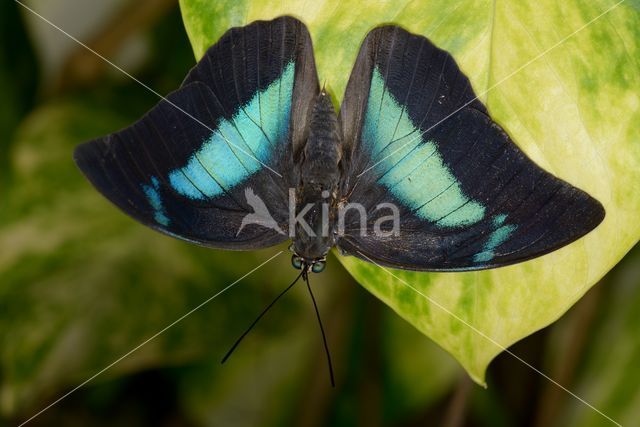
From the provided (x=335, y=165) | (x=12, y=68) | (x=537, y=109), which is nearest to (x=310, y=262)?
(x=335, y=165)

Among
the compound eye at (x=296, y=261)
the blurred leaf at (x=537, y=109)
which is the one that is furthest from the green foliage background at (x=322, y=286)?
the compound eye at (x=296, y=261)

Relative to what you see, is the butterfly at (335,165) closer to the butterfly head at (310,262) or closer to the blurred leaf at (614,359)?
the butterfly head at (310,262)

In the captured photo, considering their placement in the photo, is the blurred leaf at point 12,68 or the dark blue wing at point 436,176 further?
the blurred leaf at point 12,68

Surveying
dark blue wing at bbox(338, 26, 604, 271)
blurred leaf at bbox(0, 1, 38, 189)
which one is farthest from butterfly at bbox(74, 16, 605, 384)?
blurred leaf at bbox(0, 1, 38, 189)

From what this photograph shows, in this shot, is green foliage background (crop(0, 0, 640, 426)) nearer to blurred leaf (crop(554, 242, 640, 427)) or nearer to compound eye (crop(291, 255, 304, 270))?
blurred leaf (crop(554, 242, 640, 427))

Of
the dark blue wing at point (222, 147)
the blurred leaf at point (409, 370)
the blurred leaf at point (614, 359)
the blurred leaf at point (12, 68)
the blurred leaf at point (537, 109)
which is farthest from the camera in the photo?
the blurred leaf at point (12, 68)

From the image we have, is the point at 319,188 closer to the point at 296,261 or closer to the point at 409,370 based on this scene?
the point at 296,261

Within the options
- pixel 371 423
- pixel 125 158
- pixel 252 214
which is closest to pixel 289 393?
pixel 371 423
